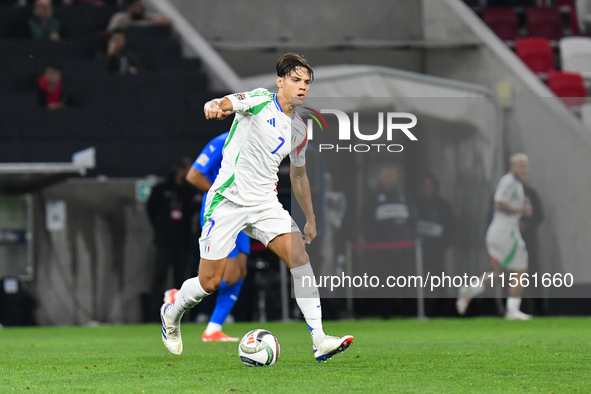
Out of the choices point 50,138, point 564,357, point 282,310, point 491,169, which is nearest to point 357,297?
point 282,310

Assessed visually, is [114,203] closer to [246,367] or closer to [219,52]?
[219,52]

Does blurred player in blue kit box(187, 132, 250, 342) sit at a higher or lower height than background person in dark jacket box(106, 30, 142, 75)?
lower

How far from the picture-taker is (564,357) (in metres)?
6.46

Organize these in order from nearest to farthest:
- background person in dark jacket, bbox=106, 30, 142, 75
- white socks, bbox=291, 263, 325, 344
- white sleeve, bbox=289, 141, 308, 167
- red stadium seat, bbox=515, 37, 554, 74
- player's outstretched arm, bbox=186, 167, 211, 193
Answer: white socks, bbox=291, 263, 325, 344, white sleeve, bbox=289, 141, 308, 167, player's outstretched arm, bbox=186, 167, 211, 193, background person in dark jacket, bbox=106, 30, 142, 75, red stadium seat, bbox=515, 37, 554, 74

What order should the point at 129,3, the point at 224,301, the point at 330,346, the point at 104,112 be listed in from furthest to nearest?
the point at 129,3
the point at 104,112
the point at 224,301
the point at 330,346

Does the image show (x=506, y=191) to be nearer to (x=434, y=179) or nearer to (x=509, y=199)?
(x=509, y=199)

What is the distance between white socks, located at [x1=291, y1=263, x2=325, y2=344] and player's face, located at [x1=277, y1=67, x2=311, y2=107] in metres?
1.02

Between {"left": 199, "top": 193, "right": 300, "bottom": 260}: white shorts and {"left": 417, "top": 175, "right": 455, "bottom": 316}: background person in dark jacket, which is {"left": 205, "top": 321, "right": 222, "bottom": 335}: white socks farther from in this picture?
{"left": 417, "top": 175, "right": 455, "bottom": 316}: background person in dark jacket

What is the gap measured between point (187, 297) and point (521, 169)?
742 centimetres

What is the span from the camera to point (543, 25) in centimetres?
2053

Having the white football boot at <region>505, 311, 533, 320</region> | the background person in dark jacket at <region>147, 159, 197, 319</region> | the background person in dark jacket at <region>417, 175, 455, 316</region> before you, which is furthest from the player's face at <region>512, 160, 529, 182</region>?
the background person in dark jacket at <region>147, 159, 197, 319</region>

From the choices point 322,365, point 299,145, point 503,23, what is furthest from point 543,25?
point 322,365

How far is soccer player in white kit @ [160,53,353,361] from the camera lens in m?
6.19

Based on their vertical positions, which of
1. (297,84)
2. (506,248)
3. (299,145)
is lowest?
(506,248)
